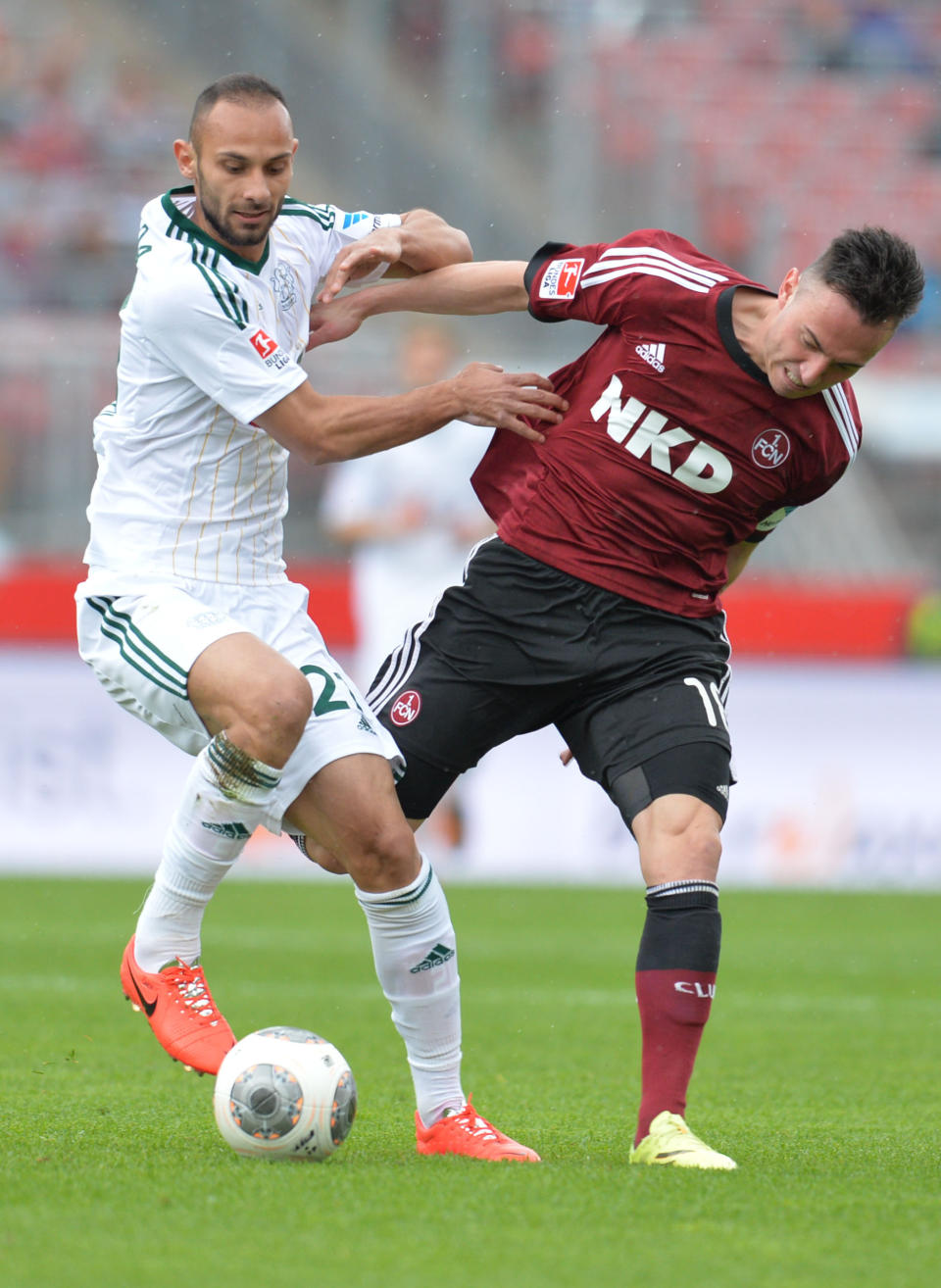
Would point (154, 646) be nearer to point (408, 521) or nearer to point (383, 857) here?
point (383, 857)

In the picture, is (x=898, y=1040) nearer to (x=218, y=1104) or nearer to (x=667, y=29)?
(x=218, y=1104)

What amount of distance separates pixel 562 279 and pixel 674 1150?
2017 mm

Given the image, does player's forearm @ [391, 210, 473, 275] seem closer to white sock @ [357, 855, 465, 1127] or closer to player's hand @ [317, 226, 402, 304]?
player's hand @ [317, 226, 402, 304]

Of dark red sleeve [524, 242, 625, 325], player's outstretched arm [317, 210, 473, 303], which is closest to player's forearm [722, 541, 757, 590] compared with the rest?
dark red sleeve [524, 242, 625, 325]

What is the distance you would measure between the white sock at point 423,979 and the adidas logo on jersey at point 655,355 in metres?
1.26

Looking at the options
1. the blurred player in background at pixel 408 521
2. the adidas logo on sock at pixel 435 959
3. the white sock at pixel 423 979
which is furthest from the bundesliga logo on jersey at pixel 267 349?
the blurred player in background at pixel 408 521

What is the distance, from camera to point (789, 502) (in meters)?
4.52

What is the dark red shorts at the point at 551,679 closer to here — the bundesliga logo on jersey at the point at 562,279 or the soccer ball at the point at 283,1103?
the bundesliga logo on jersey at the point at 562,279

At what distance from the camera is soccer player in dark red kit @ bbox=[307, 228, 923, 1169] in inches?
161

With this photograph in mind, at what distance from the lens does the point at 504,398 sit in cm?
433

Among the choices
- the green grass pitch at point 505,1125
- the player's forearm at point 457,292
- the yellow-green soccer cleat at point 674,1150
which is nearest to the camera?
the green grass pitch at point 505,1125

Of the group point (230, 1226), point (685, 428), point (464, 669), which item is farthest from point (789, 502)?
point (230, 1226)

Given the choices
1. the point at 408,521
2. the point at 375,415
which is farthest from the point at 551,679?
the point at 408,521

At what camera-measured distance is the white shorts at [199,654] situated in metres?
4.20
